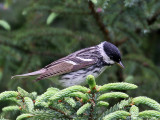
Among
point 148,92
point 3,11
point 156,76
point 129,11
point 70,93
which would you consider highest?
point 3,11

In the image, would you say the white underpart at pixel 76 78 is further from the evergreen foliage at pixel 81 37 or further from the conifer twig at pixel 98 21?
the conifer twig at pixel 98 21

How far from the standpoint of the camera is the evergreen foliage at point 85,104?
174cm

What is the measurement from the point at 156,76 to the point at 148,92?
355 mm

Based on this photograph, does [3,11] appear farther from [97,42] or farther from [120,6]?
[120,6]

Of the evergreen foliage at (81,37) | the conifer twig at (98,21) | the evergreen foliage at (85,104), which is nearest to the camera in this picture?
the evergreen foliage at (85,104)

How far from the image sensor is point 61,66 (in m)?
3.40

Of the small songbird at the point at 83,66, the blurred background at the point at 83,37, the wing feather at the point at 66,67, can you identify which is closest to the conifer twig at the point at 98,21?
the blurred background at the point at 83,37

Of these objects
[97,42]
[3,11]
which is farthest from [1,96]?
[3,11]

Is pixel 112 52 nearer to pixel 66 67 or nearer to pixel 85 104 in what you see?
pixel 66 67

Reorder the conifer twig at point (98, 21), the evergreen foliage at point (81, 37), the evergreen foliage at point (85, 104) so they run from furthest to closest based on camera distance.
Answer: the evergreen foliage at point (81, 37)
the conifer twig at point (98, 21)
the evergreen foliage at point (85, 104)

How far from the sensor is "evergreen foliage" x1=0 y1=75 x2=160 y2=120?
5.72 ft

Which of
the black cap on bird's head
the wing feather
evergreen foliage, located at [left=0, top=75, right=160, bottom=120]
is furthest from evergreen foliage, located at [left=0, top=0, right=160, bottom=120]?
evergreen foliage, located at [left=0, top=75, right=160, bottom=120]

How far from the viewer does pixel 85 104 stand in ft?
5.91

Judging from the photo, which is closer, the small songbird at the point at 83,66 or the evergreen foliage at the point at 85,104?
the evergreen foliage at the point at 85,104
